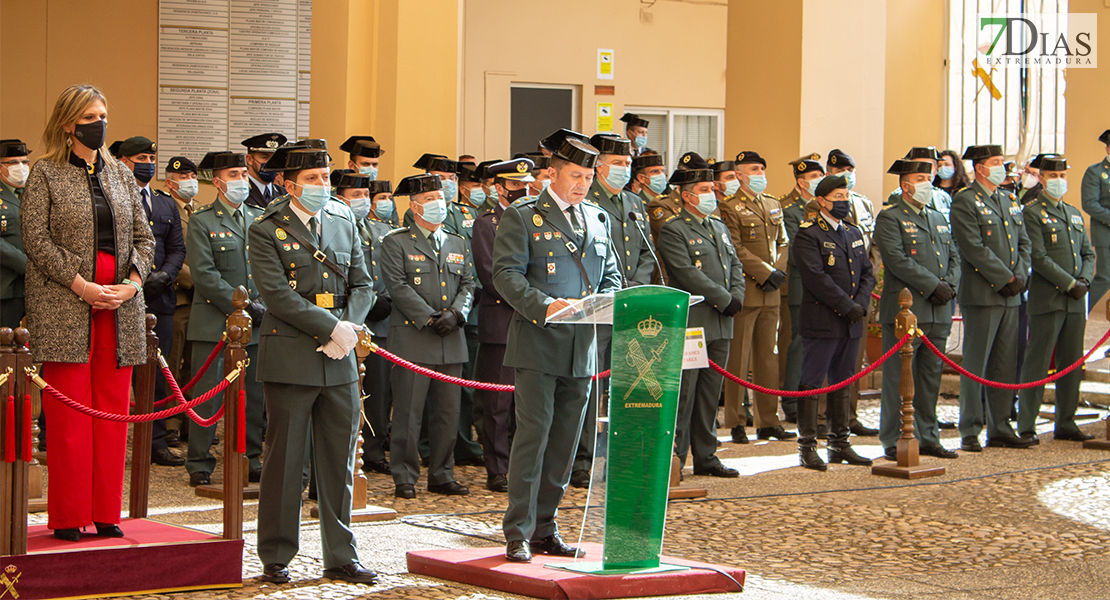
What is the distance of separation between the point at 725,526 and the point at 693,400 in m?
1.32

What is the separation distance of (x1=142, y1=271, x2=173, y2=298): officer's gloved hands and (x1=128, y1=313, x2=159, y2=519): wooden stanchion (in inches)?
82.2

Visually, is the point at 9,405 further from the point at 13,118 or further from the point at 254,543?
the point at 13,118

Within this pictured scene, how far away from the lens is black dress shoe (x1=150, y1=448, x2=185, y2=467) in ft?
24.2

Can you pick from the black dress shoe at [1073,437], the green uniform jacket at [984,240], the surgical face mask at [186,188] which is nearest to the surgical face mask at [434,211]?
the surgical face mask at [186,188]

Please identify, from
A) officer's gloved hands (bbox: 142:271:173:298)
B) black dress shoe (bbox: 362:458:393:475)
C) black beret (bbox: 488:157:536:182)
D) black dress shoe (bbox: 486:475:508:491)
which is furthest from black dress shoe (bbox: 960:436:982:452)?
officer's gloved hands (bbox: 142:271:173:298)

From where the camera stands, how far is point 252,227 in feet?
15.3

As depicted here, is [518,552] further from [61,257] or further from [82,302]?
[61,257]

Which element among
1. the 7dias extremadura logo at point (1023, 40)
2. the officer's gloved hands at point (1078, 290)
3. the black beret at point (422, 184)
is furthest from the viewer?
the 7dias extremadura logo at point (1023, 40)

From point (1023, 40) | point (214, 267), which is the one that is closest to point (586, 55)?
point (1023, 40)

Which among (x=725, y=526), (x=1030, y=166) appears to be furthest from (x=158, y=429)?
(x=1030, y=166)

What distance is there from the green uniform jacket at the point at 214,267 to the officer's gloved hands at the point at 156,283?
0.43m

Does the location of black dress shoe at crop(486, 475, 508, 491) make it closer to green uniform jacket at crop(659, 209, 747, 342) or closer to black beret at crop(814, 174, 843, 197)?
green uniform jacket at crop(659, 209, 747, 342)

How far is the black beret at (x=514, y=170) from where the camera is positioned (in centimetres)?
748

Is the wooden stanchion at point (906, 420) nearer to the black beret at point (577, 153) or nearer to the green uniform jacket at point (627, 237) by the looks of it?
the green uniform jacket at point (627, 237)
